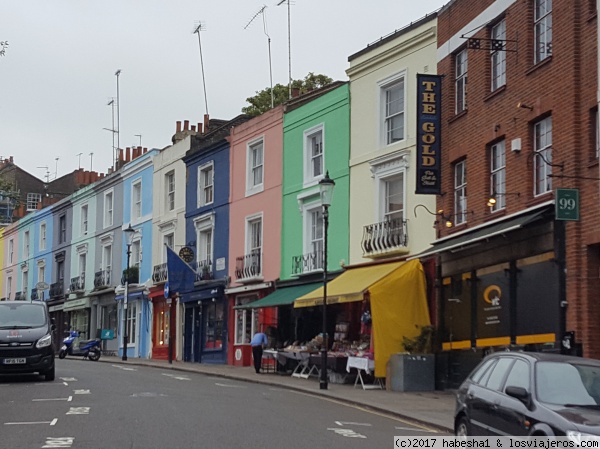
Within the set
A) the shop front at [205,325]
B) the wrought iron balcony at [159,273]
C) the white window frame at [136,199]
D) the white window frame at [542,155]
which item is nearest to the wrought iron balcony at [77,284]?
the white window frame at [136,199]

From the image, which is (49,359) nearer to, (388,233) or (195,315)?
(388,233)

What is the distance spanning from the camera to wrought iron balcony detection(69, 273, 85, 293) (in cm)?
5407

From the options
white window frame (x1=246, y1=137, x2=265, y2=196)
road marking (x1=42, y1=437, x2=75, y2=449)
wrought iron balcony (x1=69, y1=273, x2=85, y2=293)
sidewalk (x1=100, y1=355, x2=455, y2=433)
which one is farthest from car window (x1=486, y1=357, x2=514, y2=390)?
wrought iron balcony (x1=69, y1=273, x2=85, y2=293)

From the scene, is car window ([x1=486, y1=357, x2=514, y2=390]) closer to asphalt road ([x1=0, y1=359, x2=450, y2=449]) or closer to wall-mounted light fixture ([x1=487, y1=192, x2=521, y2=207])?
asphalt road ([x1=0, y1=359, x2=450, y2=449])

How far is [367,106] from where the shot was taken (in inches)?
1131

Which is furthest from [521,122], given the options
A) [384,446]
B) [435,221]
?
[384,446]

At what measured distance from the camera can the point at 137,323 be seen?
47156 mm

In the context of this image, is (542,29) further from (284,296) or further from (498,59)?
(284,296)

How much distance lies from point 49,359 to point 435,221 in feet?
32.7

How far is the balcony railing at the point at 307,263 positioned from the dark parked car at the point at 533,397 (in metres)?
19.0

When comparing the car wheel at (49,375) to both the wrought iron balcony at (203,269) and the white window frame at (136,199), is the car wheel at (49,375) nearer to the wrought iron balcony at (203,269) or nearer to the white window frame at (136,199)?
the wrought iron balcony at (203,269)

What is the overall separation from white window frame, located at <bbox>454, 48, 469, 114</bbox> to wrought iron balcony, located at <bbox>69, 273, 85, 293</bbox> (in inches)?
1314

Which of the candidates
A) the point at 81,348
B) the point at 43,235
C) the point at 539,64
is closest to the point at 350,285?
the point at 539,64

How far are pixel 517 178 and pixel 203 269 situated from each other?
1992 centimetres
